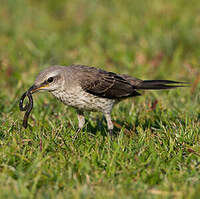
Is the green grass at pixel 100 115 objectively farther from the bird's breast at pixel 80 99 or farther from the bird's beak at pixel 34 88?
the bird's beak at pixel 34 88

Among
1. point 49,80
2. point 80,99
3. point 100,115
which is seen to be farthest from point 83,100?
point 100,115

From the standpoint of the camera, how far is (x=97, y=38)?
1070cm

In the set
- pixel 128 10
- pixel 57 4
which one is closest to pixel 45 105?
pixel 128 10

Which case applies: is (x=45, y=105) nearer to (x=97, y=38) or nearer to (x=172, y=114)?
(x=172, y=114)

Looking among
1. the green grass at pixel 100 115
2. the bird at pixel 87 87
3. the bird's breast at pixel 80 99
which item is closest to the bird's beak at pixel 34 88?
the bird at pixel 87 87

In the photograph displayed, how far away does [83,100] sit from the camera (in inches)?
234

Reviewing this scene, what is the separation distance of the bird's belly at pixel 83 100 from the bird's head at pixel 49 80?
0.54 ft

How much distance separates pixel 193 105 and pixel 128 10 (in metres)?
5.54

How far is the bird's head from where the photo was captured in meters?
5.67

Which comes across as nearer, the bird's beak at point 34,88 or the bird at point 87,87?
the bird's beak at point 34,88

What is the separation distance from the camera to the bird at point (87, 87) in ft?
19.1

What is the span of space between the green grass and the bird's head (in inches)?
25.7

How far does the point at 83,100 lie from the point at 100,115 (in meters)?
1.49

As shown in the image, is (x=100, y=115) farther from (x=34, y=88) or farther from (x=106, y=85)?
(x=34, y=88)
